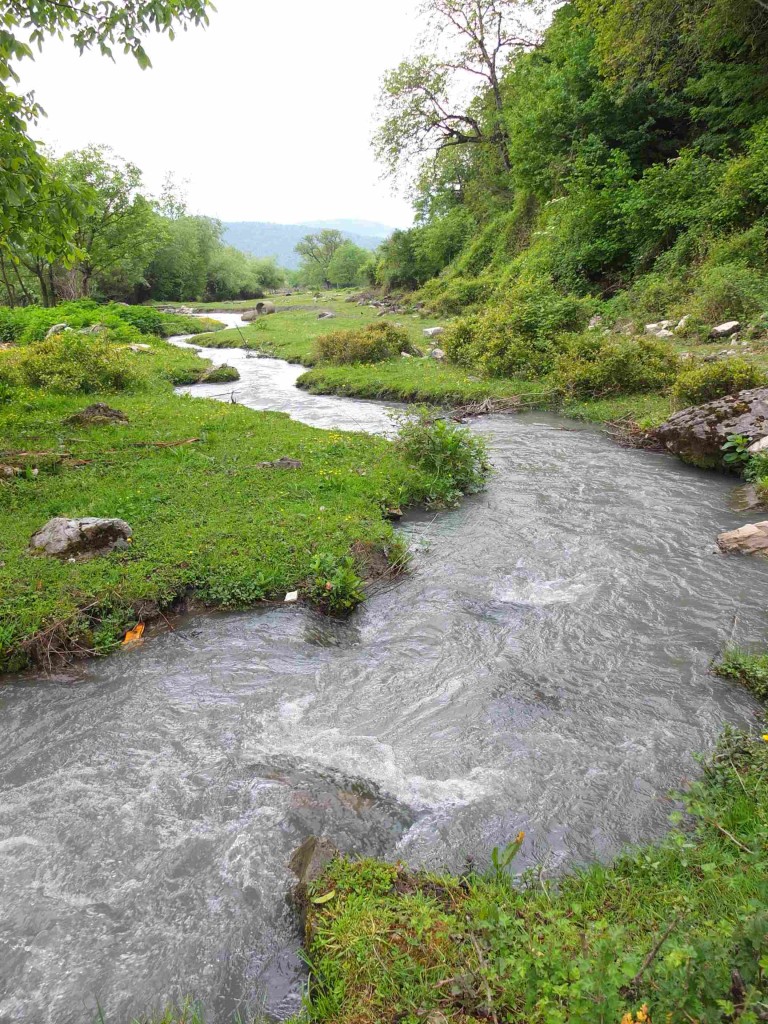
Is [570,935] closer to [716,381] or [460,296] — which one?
[716,381]

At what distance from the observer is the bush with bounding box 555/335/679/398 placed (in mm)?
16094

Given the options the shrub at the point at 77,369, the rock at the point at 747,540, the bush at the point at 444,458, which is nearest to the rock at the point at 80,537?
the bush at the point at 444,458

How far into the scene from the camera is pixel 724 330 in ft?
54.9

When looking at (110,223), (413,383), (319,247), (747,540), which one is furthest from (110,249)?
(319,247)

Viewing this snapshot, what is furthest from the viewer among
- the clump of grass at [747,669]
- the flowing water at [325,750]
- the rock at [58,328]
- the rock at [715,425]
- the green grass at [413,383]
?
the rock at [58,328]

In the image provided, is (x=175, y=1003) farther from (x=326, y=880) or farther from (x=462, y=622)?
(x=462, y=622)

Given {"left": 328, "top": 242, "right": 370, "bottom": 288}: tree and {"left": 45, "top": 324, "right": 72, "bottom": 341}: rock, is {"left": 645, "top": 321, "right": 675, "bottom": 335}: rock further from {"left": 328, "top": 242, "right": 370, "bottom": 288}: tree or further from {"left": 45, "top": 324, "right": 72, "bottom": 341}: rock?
{"left": 328, "top": 242, "right": 370, "bottom": 288}: tree

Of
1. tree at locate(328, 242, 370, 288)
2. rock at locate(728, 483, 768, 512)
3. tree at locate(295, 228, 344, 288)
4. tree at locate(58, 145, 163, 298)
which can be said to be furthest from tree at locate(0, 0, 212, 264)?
tree at locate(295, 228, 344, 288)

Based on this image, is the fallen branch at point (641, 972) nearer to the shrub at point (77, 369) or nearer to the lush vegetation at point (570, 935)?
the lush vegetation at point (570, 935)

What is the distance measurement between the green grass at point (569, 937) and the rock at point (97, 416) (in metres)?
13.2

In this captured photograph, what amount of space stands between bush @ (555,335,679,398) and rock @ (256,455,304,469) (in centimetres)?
939

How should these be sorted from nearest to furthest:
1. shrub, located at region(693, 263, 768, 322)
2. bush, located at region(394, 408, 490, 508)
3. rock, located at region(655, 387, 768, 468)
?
bush, located at region(394, 408, 490, 508), rock, located at region(655, 387, 768, 468), shrub, located at region(693, 263, 768, 322)

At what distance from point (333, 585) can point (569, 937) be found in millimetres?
4979

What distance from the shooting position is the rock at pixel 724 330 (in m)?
16.6
